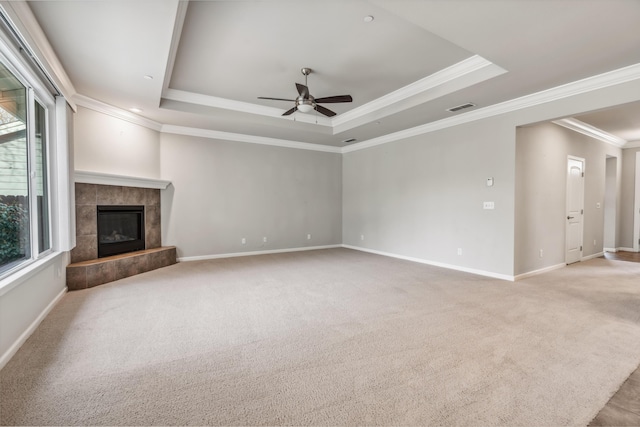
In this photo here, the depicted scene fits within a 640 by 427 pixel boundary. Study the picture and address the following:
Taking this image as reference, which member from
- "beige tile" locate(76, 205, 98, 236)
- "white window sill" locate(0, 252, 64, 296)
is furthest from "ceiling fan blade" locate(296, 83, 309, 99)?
"beige tile" locate(76, 205, 98, 236)

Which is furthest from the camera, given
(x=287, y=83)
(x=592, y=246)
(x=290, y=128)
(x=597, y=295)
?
(x=592, y=246)

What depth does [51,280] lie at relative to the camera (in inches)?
137

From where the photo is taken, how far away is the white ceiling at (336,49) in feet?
8.35

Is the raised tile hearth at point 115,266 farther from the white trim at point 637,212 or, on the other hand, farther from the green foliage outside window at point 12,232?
the white trim at point 637,212

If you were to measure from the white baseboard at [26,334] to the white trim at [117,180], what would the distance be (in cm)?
170

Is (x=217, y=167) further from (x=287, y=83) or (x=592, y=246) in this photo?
(x=592, y=246)

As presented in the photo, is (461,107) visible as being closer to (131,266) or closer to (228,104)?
(228,104)

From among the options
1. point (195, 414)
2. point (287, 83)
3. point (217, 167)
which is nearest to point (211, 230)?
point (217, 167)

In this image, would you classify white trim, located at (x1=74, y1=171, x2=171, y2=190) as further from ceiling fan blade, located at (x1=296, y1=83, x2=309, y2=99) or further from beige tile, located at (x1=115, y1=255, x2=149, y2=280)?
ceiling fan blade, located at (x1=296, y1=83, x2=309, y2=99)

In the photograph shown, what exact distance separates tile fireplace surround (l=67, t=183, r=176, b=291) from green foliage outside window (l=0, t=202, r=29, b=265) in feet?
4.55

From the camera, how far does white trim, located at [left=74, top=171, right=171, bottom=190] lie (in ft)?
14.5

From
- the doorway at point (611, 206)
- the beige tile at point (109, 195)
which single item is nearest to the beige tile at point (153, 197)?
the beige tile at point (109, 195)

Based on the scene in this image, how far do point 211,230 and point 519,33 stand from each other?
597 centimetres

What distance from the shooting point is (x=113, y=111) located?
193 inches
